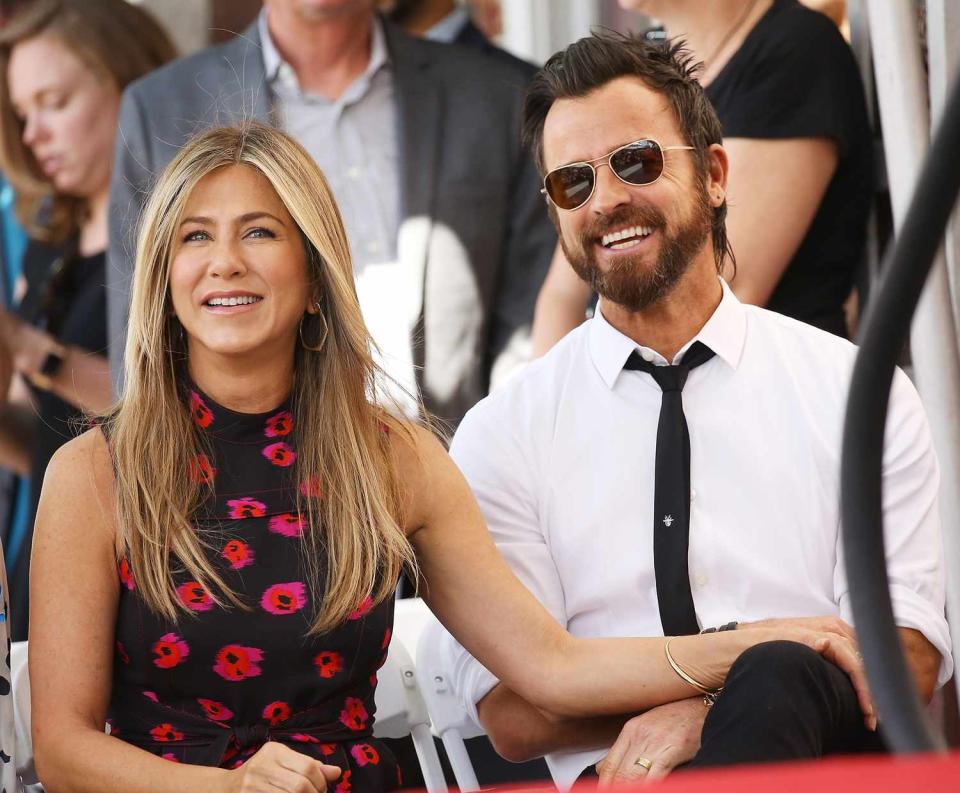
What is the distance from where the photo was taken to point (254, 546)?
2.32 meters

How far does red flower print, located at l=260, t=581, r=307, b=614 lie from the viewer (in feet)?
7.49

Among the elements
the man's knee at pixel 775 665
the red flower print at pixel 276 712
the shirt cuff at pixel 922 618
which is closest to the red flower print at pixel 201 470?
the red flower print at pixel 276 712

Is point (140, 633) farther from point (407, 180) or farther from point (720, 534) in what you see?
point (407, 180)

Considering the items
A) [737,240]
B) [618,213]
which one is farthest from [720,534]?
[737,240]

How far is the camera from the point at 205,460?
2391 mm

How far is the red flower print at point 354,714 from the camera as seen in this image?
2324 millimetres

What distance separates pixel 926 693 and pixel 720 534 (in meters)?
0.38

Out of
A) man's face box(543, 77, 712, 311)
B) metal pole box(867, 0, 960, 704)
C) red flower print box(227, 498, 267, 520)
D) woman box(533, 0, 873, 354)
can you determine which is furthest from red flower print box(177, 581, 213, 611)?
metal pole box(867, 0, 960, 704)

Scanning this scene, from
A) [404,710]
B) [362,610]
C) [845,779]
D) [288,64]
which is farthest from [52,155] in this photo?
[845,779]

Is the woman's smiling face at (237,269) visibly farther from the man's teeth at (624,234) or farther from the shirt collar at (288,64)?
the shirt collar at (288,64)

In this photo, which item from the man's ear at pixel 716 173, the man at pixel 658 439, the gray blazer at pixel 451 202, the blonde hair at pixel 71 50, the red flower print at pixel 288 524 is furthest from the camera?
the blonde hair at pixel 71 50

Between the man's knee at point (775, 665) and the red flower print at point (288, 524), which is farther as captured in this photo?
the red flower print at point (288, 524)

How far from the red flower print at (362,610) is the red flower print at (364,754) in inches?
7.2

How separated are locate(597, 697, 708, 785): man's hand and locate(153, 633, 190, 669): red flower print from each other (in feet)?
2.01
